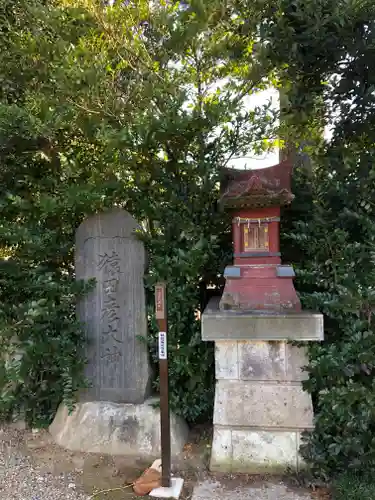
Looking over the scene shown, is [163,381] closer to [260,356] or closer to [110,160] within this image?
[260,356]

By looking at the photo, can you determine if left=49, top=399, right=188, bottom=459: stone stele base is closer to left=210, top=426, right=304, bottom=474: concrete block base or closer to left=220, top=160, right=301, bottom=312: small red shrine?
left=210, top=426, right=304, bottom=474: concrete block base

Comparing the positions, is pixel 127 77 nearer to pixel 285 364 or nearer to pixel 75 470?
pixel 285 364

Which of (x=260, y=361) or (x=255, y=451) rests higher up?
(x=260, y=361)

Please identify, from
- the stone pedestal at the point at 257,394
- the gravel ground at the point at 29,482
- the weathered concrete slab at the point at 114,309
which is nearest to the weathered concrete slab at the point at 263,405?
the stone pedestal at the point at 257,394

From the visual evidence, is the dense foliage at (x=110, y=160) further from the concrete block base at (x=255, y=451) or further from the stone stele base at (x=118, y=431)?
the concrete block base at (x=255, y=451)

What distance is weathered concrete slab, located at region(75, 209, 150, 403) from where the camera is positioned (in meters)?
3.80

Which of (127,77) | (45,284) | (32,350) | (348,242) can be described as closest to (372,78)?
(348,242)

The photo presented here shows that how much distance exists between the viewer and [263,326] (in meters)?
3.14

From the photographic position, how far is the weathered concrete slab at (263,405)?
10.4 feet

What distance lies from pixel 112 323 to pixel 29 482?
1.48m

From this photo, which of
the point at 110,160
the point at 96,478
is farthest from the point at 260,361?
the point at 110,160

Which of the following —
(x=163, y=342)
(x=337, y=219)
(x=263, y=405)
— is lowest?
(x=263, y=405)

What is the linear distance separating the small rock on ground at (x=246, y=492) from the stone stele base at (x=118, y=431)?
0.53 metres

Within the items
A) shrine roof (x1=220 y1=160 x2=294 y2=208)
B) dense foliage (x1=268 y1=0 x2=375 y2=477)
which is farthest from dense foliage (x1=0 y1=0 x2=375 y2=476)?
shrine roof (x1=220 y1=160 x2=294 y2=208)
